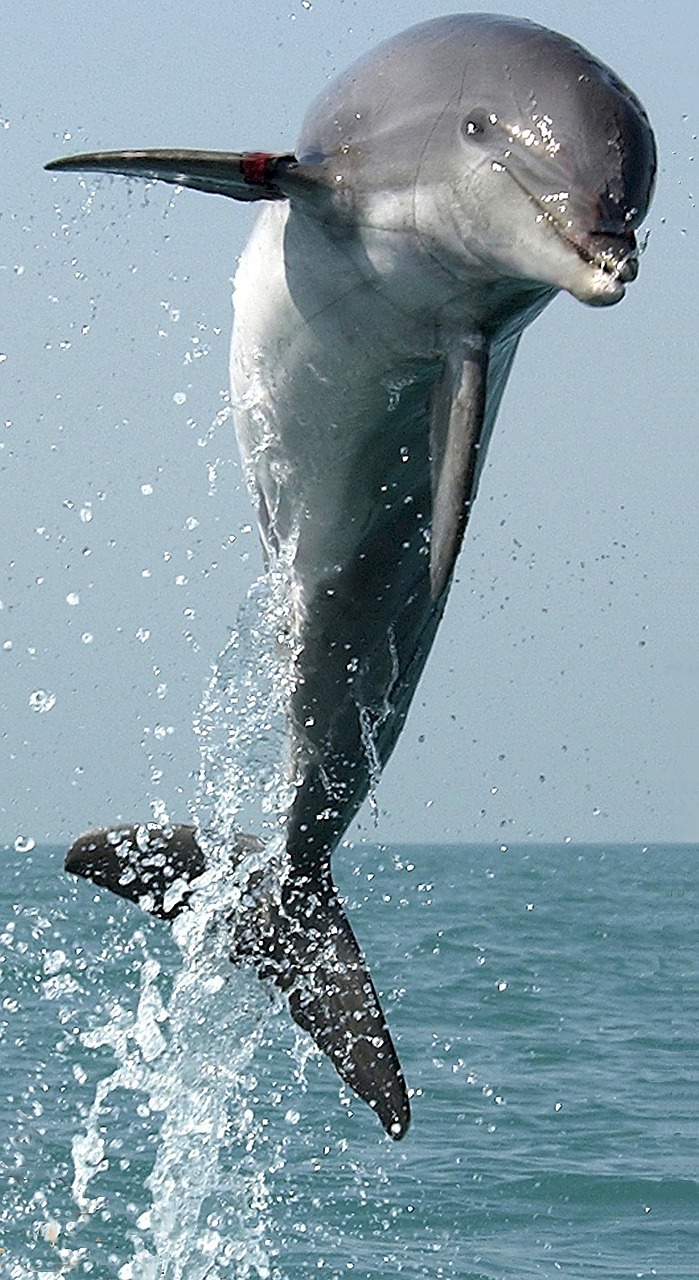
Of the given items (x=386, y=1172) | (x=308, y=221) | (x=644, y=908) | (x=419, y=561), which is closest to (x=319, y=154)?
(x=308, y=221)

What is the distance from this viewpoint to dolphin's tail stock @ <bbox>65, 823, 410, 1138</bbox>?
8.04m

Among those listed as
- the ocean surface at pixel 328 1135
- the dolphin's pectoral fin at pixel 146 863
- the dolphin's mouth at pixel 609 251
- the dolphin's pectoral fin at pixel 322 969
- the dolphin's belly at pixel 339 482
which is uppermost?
the dolphin's mouth at pixel 609 251

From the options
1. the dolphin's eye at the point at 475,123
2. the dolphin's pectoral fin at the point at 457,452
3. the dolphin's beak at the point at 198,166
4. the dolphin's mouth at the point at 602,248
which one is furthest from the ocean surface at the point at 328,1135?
the dolphin's mouth at the point at 602,248

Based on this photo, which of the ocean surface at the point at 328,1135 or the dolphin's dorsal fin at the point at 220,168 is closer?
the dolphin's dorsal fin at the point at 220,168

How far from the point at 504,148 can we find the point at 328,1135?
10672 mm

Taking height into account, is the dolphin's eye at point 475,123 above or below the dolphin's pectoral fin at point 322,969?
above

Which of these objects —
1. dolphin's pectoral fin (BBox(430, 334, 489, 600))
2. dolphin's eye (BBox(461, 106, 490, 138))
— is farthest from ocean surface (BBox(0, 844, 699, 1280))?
dolphin's eye (BBox(461, 106, 490, 138))

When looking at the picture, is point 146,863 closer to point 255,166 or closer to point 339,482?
point 339,482

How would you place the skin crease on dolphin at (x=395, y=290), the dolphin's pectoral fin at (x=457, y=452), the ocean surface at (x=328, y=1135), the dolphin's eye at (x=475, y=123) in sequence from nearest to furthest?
the skin crease on dolphin at (x=395, y=290)
the dolphin's eye at (x=475, y=123)
the dolphin's pectoral fin at (x=457, y=452)
the ocean surface at (x=328, y=1135)

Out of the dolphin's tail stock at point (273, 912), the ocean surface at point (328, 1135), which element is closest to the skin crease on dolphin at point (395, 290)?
the dolphin's tail stock at point (273, 912)

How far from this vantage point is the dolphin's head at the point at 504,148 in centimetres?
504

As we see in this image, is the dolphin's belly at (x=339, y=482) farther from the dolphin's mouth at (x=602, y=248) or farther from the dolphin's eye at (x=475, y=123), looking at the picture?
the dolphin's mouth at (x=602, y=248)

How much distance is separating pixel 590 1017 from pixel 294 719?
56.9 ft

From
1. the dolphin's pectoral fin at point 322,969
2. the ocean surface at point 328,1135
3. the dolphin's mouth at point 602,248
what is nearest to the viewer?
the dolphin's mouth at point 602,248
